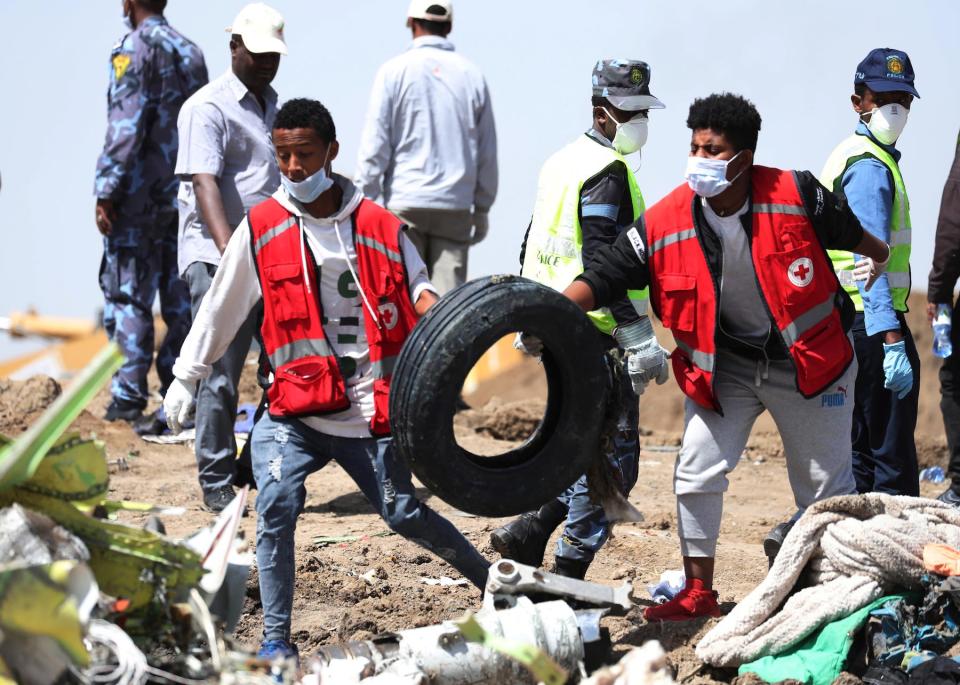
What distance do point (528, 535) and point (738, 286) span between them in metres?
1.57

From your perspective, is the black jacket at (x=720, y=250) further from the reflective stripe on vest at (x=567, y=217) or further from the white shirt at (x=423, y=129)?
the white shirt at (x=423, y=129)

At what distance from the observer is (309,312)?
16.6 ft

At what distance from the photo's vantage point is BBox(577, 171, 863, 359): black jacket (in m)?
5.18

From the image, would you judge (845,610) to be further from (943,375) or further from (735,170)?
(943,375)

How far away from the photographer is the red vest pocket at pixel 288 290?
5.04 metres

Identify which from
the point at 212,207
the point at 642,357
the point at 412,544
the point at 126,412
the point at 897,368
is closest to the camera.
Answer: the point at 642,357

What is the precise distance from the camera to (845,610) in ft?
15.4

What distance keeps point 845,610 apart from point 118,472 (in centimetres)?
542

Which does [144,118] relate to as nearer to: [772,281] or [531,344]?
[531,344]

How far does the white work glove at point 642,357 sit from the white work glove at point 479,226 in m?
4.06

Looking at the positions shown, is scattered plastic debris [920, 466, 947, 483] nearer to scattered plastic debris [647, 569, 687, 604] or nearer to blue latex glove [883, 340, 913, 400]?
blue latex glove [883, 340, 913, 400]

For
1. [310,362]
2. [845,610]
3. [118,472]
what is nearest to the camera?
[845,610]

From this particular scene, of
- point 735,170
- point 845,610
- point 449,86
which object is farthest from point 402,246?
point 449,86

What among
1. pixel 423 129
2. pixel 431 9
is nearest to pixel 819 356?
pixel 423 129
